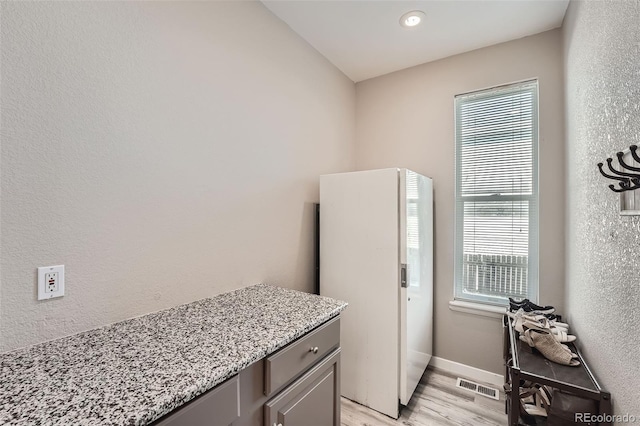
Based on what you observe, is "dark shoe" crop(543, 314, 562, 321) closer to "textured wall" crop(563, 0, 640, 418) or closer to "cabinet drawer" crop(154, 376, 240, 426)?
"textured wall" crop(563, 0, 640, 418)

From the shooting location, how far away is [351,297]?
1997 mm

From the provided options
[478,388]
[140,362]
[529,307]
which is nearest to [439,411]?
[478,388]

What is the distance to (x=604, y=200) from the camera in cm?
120

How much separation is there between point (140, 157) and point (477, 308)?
2.55 m

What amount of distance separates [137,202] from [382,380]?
1.82m

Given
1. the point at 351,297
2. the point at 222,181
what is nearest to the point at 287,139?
the point at 222,181

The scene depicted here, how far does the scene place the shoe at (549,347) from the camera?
1.40m

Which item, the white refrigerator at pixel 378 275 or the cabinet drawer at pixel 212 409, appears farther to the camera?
the white refrigerator at pixel 378 275

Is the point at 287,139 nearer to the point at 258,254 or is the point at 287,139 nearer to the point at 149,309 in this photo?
the point at 258,254

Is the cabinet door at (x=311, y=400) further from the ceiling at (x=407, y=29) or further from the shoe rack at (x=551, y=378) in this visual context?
the ceiling at (x=407, y=29)

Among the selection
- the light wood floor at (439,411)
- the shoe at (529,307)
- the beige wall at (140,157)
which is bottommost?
the light wood floor at (439,411)

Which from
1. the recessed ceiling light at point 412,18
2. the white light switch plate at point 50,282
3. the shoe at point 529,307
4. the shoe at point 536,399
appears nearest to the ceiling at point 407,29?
the recessed ceiling light at point 412,18

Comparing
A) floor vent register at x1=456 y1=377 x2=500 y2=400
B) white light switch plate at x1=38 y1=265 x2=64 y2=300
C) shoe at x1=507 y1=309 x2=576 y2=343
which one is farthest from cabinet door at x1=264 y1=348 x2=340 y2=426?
floor vent register at x1=456 y1=377 x2=500 y2=400

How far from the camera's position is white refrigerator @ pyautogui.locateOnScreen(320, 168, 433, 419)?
5.96 ft
